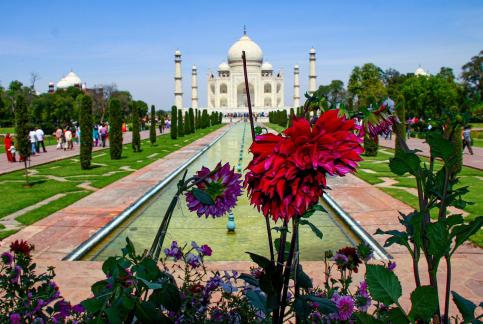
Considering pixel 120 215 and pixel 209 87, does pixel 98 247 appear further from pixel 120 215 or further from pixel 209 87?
pixel 209 87

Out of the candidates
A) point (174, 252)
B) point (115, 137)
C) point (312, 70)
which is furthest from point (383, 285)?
point (312, 70)

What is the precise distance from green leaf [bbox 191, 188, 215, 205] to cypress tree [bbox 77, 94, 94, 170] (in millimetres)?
8542

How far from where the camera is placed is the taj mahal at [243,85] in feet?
159

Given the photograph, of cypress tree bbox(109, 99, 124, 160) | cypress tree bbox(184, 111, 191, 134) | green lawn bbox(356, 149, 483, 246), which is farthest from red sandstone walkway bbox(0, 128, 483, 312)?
cypress tree bbox(184, 111, 191, 134)

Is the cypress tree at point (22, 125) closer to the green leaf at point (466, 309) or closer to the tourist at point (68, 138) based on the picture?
the tourist at point (68, 138)

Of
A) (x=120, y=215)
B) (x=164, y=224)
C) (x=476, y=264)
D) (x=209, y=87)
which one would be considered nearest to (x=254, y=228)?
(x=120, y=215)

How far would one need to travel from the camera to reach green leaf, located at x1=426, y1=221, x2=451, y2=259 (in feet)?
2.59

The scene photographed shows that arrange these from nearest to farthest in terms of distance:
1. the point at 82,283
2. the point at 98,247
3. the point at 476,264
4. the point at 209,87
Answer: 1. the point at 82,283
2. the point at 476,264
3. the point at 98,247
4. the point at 209,87

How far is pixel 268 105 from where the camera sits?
51594 mm

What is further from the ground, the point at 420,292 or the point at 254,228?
the point at 420,292

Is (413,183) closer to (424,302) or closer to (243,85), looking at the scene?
(424,302)

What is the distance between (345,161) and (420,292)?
0.30 meters

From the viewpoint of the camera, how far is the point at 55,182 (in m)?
7.37

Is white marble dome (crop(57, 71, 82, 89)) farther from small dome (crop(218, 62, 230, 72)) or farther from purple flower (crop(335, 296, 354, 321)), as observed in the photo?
purple flower (crop(335, 296, 354, 321))
